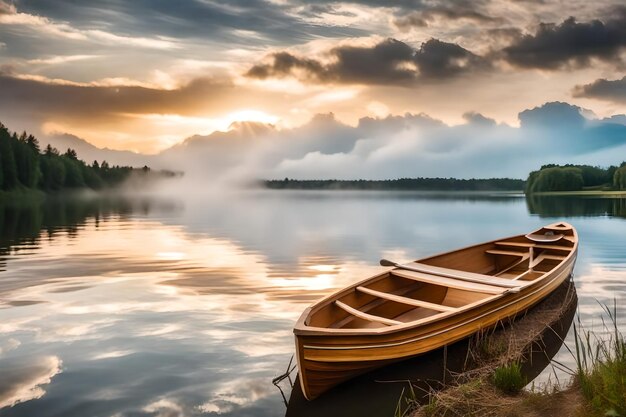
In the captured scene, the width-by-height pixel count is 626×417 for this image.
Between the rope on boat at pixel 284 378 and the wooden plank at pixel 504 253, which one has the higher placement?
the wooden plank at pixel 504 253

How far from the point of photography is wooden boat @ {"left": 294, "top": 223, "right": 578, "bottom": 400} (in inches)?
286

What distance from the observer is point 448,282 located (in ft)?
36.0

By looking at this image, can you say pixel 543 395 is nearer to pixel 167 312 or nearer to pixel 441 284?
pixel 441 284

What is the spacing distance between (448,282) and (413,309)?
1.00 metres

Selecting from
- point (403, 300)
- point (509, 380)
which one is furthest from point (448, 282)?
point (509, 380)

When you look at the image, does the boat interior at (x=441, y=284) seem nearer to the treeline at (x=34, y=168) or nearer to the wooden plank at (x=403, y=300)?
the wooden plank at (x=403, y=300)

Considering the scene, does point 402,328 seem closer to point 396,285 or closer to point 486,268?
point 396,285

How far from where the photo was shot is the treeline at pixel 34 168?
90.5 metres

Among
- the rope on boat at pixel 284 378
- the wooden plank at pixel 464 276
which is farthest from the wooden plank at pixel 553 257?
the rope on boat at pixel 284 378

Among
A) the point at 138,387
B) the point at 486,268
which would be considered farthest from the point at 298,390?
the point at 486,268

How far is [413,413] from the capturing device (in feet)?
22.5

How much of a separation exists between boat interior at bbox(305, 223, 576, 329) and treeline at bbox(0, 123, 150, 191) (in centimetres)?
9228

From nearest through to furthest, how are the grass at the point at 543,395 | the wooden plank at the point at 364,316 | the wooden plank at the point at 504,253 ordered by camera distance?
1. the grass at the point at 543,395
2. the wooden plank at the point at 364,316
3. the wooden plank at the point at 504,253

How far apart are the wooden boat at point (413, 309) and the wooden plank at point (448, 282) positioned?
0.02 meters
